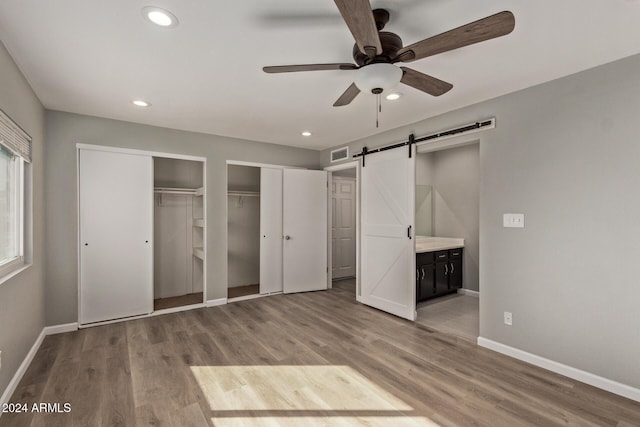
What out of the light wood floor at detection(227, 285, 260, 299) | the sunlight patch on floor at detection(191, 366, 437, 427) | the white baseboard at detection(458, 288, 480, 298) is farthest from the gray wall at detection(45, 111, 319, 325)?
the white baseboard at detection(458, 288, 480, 298)

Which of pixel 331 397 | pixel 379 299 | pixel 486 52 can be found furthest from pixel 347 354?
pixel 486 52

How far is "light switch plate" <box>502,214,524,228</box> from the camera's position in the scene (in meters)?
2.82

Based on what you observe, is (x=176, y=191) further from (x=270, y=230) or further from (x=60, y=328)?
(x=60, y=328)

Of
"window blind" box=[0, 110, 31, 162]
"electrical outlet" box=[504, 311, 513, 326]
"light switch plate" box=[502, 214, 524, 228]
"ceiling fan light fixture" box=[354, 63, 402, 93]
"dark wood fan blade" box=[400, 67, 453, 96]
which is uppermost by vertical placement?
"dark wood fan blade" box=[400, 67, 453, 96]

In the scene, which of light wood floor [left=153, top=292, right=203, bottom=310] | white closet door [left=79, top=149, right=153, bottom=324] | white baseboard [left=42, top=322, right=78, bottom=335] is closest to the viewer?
white baseboard [left=42, top=322, right=78, bottom=335]

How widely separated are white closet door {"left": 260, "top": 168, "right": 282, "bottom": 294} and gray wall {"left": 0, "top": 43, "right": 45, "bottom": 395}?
8.69 ft

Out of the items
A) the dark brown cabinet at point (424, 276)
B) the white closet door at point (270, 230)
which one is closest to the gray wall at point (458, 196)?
the dark brown cabinet at point (424, 276)

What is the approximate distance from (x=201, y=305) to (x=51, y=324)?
1633 millimetres

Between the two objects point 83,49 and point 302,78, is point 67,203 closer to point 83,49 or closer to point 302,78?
point 83,49

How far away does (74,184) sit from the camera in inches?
138

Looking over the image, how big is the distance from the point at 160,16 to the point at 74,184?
107 inches

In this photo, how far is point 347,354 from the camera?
2861mm

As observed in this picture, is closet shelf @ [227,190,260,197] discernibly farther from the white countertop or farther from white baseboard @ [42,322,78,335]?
A: the white countertop

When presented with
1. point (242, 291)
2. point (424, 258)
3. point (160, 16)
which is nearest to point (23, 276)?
point (160, 16)
